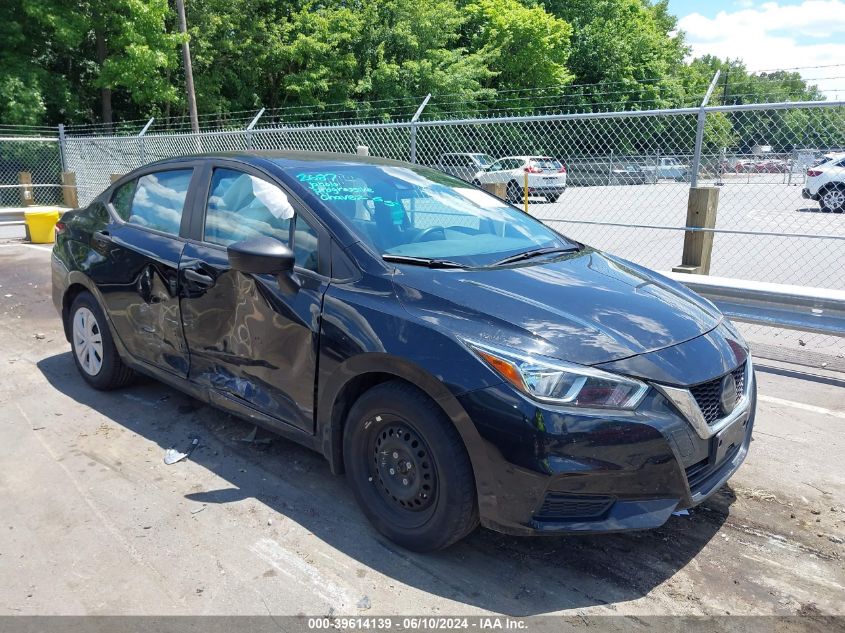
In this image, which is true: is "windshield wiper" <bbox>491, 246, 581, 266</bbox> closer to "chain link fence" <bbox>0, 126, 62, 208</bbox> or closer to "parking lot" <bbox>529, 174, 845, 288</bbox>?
"parking lot" <bbox>529, 174, 845, 288</bbox>

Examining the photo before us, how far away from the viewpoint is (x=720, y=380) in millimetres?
2730

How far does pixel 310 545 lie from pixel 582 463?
1.29 meters

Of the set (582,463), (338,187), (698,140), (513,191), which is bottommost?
(582,463)

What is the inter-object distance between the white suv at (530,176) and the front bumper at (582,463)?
8772mm

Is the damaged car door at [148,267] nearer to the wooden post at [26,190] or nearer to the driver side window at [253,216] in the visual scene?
the driver side window at [253,216]

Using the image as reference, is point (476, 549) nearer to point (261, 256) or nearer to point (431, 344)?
point (431, 344)

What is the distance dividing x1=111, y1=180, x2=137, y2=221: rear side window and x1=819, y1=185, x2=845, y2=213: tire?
14.7 metres

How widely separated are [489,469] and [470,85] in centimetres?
2732

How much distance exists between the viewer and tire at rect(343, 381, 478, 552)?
2.63 m

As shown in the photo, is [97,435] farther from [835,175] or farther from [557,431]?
[835,175]

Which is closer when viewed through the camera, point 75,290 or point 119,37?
point 75,290

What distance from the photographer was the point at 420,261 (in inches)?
122

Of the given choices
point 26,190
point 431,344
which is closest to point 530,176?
point 431,344

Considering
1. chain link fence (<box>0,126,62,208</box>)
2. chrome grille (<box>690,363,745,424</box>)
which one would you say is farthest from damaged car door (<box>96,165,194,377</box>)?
chain link fence (<box>0,126,62,208</box>)
